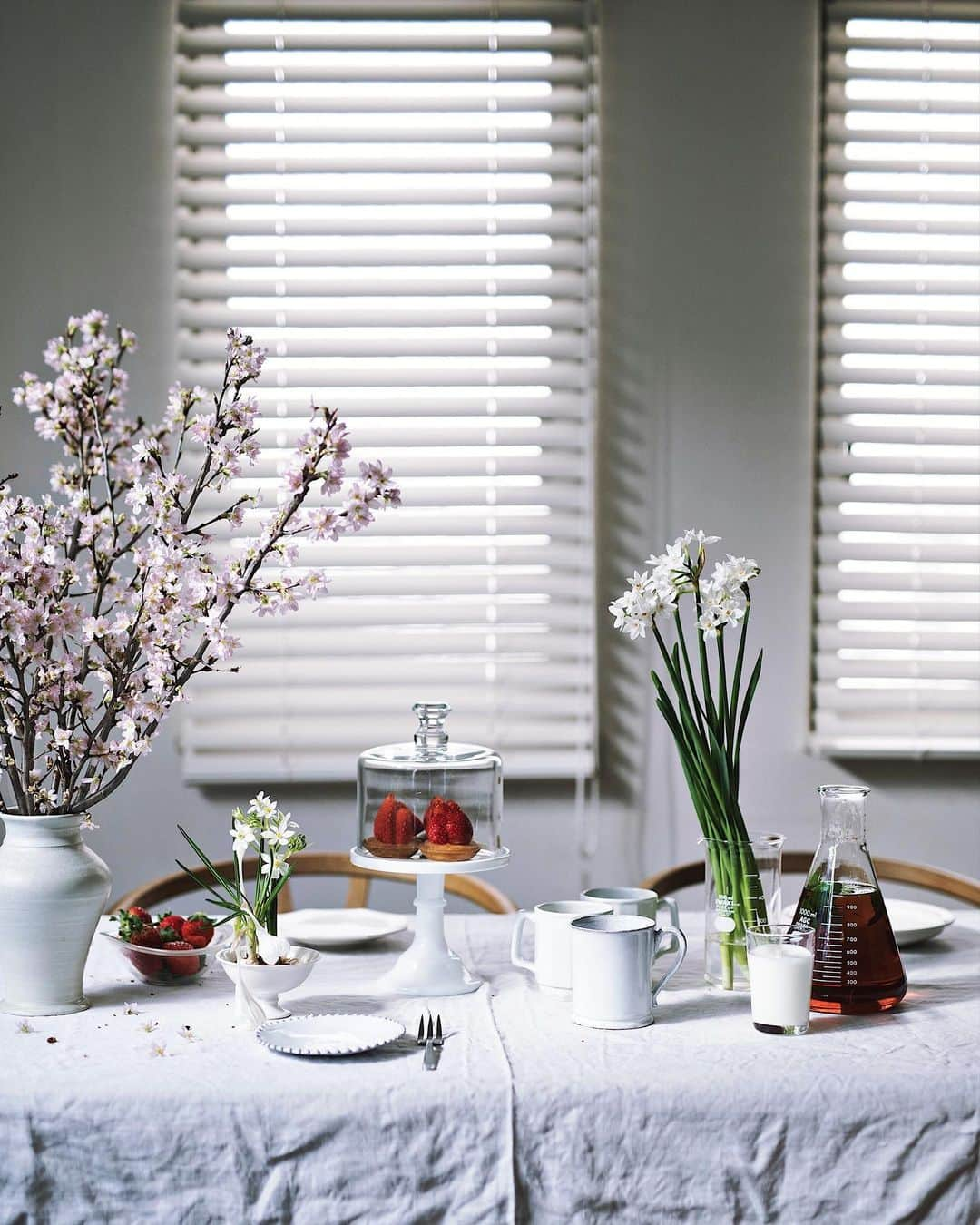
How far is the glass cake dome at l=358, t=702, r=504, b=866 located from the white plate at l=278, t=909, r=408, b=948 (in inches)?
9.0

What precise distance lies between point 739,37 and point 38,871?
208 centimetres

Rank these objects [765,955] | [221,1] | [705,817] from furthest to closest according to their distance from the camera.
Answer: [221,1] → [705,817] → [765,955]

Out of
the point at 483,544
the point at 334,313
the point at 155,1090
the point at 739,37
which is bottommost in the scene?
the point at 155,1090

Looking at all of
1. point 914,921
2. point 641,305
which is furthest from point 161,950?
point 641,305

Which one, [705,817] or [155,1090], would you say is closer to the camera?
[155,1090]

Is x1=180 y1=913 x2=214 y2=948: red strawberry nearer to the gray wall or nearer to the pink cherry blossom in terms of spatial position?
the pink cherry blossom

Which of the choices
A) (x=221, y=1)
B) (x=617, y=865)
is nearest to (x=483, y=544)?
(x=617, y=865)

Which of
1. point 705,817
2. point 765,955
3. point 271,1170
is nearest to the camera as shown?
point 271,1170

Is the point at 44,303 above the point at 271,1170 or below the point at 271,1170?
above

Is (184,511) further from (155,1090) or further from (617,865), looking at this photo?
(617,865)

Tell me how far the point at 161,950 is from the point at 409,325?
1.42 metres

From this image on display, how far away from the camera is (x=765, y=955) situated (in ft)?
3.95

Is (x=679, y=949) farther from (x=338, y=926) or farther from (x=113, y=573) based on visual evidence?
(x=113, y=573)

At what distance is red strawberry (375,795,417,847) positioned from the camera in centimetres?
134
